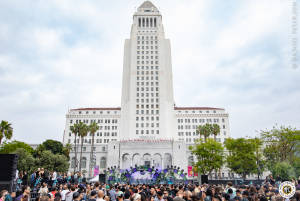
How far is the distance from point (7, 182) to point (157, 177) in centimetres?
2525

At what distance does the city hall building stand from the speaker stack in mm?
53933

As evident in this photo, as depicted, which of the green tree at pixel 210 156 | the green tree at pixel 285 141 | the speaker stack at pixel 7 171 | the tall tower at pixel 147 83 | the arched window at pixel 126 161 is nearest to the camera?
Result: the speaker stack at pixel 7 171

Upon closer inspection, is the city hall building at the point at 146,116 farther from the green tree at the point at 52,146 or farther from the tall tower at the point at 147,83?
the green tree at the point at 52,146


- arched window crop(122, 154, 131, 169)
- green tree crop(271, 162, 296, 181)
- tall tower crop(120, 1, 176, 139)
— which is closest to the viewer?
green tree crop(271, 162, 296, 181)

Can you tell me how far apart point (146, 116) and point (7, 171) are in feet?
213

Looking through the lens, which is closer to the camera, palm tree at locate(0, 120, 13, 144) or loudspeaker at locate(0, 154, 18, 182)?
loudspeaker at locate(0, 154, 18, 182)

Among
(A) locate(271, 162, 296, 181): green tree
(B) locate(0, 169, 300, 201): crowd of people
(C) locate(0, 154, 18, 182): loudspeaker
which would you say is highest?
(C) locate(0, 154, 18, 182): loudspeaker

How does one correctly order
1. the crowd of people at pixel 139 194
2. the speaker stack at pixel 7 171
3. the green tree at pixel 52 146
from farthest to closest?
the green tree at pixel 52 146
the speaker stack at pixel 7 171
the crowd of people at pixel 139 194

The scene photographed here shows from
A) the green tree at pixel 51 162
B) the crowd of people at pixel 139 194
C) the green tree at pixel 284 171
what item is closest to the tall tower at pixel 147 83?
the green tree at pixel 51 162

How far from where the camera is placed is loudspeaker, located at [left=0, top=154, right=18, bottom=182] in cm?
1428

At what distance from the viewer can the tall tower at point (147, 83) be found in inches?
A: 3073

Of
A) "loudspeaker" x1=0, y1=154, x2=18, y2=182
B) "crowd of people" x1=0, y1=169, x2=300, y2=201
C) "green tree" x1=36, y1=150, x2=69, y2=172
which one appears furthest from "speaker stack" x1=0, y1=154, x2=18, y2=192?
"green tree" x1=36, y1=150, x2=69, y2=172

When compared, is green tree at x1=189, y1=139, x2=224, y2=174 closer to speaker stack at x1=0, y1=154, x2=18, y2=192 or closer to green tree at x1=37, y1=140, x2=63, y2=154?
green tree at x1=37, y1=140, x2=63, y2=154

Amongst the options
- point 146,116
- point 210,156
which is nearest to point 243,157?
point 210,156
